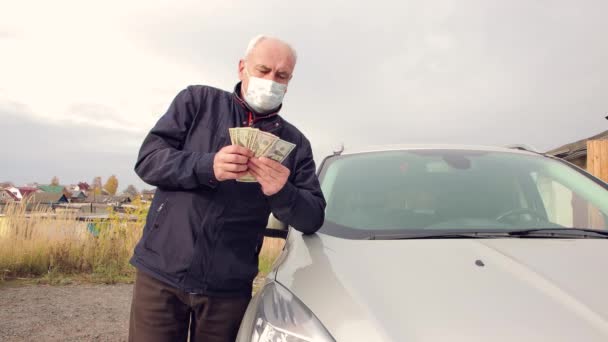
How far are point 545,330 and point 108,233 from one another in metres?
7.35

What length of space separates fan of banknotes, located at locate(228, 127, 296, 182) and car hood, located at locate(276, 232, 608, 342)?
1.51 feet

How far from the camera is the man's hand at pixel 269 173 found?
5.72ft

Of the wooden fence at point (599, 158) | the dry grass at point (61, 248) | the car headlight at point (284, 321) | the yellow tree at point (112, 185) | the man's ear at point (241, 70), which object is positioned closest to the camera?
the car headlight at point (284, 321)

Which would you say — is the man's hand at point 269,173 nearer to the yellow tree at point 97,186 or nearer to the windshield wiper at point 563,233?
the windshield wiper at point 563,233

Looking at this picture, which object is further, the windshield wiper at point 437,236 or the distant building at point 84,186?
the distant building at point 84,186

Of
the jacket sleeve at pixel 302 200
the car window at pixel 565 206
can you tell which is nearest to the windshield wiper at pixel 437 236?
the jacket sleeve at pixel 302 200

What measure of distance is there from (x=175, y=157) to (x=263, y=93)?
0.51 meters

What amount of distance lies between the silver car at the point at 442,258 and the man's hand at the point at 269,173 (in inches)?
13.1

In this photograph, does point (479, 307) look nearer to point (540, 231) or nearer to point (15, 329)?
point (540, 231)

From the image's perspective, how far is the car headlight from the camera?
1395 mm

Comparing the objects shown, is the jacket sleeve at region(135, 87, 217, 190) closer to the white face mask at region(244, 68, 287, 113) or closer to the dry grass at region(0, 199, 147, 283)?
the white face mask at region(244, 68, 287, 113)

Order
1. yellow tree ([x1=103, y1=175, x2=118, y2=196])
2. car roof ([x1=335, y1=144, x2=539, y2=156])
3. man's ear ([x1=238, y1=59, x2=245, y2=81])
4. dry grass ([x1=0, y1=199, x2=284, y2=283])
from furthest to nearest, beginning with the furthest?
yellow tree ([x1=103, y1=175, x2=118, y2=196]) → dry grass ([x1=0, y1=199, x2=284, y2=283]) → car roof ([x1=335, y1=144, x2=539, y2=156]) → man's ear ([x1=238, y1=59, x2=245, y2=81])

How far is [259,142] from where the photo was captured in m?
1.68

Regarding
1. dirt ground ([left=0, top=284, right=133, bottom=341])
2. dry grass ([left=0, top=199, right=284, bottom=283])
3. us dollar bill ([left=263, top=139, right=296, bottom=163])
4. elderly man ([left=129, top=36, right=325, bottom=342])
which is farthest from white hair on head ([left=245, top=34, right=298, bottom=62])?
dry grass ([left=0, top=199, right=284, bottom=283])
